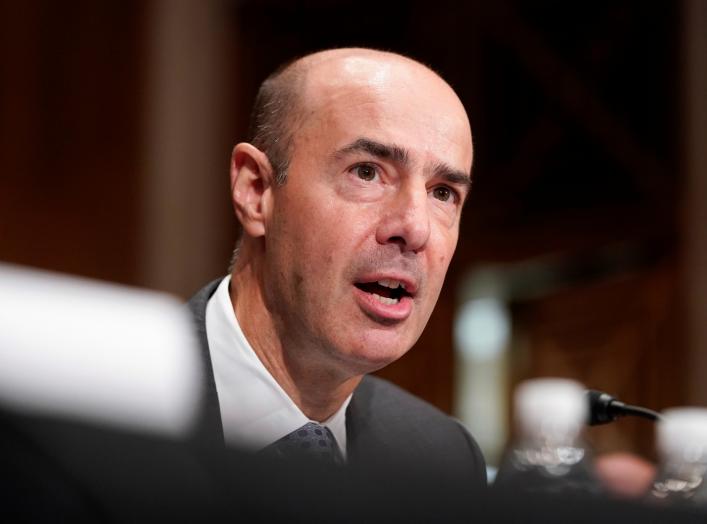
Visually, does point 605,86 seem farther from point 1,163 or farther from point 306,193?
point 306,193

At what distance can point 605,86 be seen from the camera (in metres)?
3.83

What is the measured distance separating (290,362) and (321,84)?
300 millimetres

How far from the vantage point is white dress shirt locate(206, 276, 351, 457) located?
43.1 inches

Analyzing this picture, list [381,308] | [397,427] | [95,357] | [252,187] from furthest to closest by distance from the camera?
[397,427] < [252,187] < [381,308] < [95,357]

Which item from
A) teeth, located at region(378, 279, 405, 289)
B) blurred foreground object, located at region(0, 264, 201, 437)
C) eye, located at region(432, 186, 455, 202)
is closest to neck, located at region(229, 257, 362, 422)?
teeth, located at region(378, 279, 405, 289)

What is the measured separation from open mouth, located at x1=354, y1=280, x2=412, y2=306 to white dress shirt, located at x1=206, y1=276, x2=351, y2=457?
0.52 ft

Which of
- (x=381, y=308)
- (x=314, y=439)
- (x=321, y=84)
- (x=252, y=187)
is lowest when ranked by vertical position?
(x=314, y=439)

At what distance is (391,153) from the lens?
1033mm

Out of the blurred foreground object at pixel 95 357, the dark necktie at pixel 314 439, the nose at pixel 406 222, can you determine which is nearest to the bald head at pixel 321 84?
the nose at pixel 406 222

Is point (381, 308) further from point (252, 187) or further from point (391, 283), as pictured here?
point (252, 187)

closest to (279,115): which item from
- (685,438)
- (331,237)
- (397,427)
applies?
(331,237)

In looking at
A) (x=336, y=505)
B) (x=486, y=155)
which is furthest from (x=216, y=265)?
(x=336, y=505)

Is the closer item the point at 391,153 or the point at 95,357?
the point at 95,357

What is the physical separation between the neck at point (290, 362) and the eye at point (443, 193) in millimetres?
207
